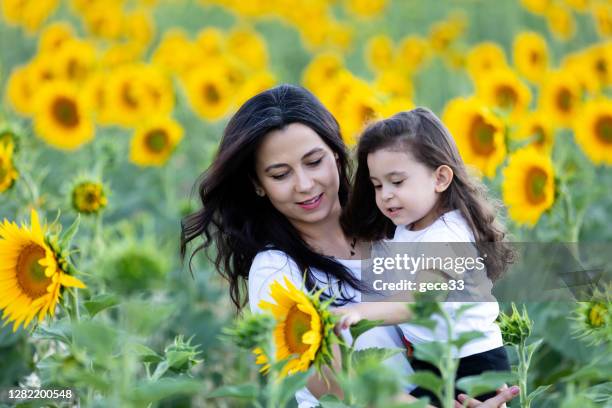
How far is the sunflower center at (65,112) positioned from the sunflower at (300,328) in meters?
2.51

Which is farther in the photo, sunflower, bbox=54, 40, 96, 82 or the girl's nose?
sunflower, bbox=54, 40, 96, 82

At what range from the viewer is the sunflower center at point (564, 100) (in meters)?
3.76

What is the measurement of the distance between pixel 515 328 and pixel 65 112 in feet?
8.71

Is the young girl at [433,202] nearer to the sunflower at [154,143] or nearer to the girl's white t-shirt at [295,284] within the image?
the girl's white t-shirt at [295,284]

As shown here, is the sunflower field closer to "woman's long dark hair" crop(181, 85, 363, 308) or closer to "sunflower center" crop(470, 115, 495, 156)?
"sunflower center" crop(470, 115, 495, 156)

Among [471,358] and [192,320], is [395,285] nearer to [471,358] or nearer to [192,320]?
[471,358]

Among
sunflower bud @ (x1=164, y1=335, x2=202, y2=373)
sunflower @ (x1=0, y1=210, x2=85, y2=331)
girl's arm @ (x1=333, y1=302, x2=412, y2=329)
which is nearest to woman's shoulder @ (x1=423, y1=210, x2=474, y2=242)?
girl's arm @ (x1=333, y1=302, x2=412, y2=329)

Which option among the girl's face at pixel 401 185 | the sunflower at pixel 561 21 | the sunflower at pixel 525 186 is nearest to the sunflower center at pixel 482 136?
the sunflower at pixel 525 186

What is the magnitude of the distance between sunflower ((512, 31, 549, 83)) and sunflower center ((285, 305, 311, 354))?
3.27 meters

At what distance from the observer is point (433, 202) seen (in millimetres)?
1932

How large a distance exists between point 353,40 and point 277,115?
4984 mm

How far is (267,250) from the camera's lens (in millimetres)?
2037

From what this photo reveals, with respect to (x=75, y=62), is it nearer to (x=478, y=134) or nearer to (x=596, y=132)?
(x=478, y=134)

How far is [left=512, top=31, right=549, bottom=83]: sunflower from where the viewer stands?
454 centimetres
